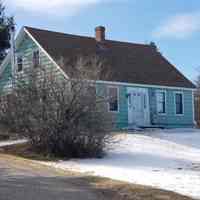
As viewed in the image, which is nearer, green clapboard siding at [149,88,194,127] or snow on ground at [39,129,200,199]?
snow on ground at [39,129,200,199]

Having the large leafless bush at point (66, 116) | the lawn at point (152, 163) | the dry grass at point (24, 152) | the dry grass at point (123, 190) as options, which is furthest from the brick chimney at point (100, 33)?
the dry grass at point (123, 190)

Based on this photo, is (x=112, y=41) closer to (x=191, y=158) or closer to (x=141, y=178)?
(x=191, y=158)

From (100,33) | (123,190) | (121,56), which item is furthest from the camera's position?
(100,33)

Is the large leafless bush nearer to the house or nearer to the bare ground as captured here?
the bare ground

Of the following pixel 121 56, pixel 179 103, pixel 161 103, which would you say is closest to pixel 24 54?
Result: pixel 121 56

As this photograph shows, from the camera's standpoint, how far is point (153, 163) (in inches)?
749

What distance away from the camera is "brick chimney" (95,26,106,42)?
36469 mm

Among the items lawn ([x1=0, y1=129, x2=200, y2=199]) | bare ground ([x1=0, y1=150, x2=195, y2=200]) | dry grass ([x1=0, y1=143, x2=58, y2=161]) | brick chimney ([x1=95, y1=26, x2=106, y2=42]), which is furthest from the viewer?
brick chimney ([x1=95, y1=26, x2=106, y2=42])

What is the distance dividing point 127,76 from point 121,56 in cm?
313

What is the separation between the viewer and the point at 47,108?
789 inches

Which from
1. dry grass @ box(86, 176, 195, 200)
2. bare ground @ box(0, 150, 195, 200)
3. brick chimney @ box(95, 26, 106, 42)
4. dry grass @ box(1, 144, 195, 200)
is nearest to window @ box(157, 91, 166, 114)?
brick chimney @ box(95, 26, 106, 42)

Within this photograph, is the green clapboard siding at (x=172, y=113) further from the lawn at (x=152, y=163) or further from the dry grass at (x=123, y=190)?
the dry grass at (x=123, y=190)

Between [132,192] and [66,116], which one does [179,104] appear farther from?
[132,192]

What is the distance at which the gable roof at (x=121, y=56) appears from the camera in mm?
32531
